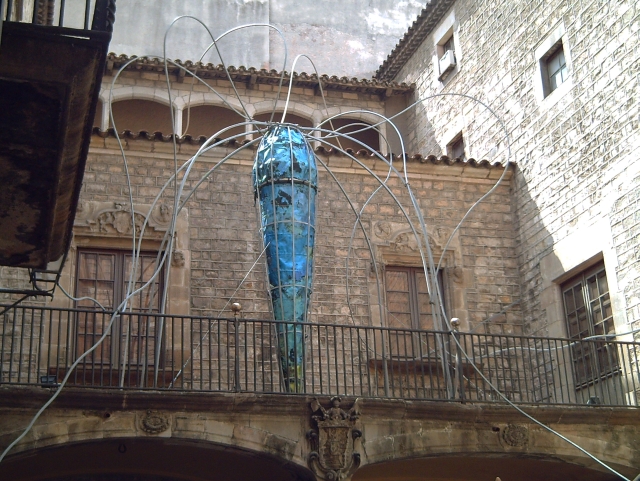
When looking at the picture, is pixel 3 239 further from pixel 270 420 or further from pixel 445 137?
pixel 445 137

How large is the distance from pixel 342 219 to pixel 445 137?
3.75 m

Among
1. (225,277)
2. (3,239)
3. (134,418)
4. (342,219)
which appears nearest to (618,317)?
(342,219)

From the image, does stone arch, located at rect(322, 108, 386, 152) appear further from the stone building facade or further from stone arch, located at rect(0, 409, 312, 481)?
stone arch, located at rect(0, 409, 312, 481)

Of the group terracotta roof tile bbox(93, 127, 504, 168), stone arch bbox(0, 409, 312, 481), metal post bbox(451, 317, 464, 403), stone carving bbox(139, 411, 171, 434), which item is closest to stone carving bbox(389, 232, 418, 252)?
terracotta roof tile bbox(93, 127, 504, 168)

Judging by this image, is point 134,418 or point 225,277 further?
point 225,277

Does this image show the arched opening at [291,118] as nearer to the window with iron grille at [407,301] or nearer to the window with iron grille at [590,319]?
the window with iron grille at [407,301]

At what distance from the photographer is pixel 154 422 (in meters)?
10.7

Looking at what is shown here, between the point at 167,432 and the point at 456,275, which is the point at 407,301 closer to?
the point at 456,275

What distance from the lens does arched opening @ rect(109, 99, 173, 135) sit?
61.7 feet

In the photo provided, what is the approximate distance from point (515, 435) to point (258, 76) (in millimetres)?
8822

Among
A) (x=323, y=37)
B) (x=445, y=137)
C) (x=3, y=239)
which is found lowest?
(x=3, y=239)

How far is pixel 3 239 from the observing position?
888 centimetres

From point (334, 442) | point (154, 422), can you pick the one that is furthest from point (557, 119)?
point (154, 422)

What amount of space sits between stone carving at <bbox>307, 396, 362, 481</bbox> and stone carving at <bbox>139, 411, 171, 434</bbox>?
5.17ft
